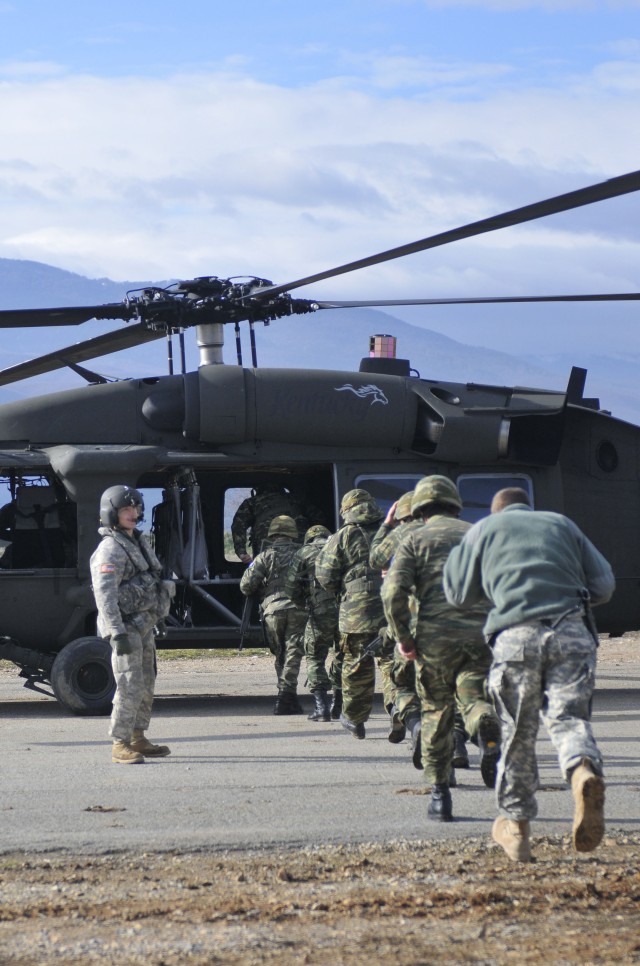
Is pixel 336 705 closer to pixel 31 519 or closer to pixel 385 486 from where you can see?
pixel 385 486

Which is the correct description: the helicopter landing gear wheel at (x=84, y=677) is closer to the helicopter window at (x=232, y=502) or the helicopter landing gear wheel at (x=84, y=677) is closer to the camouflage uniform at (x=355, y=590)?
the helicopter window at (x=232, y=502)

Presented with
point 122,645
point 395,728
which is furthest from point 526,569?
point 122,645

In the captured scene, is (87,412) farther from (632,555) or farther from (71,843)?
(71,843)

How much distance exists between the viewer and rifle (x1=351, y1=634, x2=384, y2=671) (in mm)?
9141

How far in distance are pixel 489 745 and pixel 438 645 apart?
570mm

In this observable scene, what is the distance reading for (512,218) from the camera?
8.45 metres

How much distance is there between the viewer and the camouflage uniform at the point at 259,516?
41.5 feet

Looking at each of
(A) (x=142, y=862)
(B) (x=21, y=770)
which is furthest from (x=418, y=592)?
(B) (x=21, y=770)

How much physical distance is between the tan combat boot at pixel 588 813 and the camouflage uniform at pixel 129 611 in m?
4.31

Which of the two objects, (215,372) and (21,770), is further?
(215,372)

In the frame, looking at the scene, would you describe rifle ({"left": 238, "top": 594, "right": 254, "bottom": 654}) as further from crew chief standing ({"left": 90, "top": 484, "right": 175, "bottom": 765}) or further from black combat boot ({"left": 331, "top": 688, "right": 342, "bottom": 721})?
crew chief standing ({"left": 90, "top": 484, "right": 175, "bottom": 765})

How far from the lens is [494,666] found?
5.65 meters

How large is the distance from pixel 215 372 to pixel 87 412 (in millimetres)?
1284

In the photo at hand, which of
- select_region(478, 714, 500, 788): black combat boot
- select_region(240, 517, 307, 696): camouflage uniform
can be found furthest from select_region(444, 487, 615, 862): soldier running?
select_region(240, 517, 307, 696): camouflage uniform
